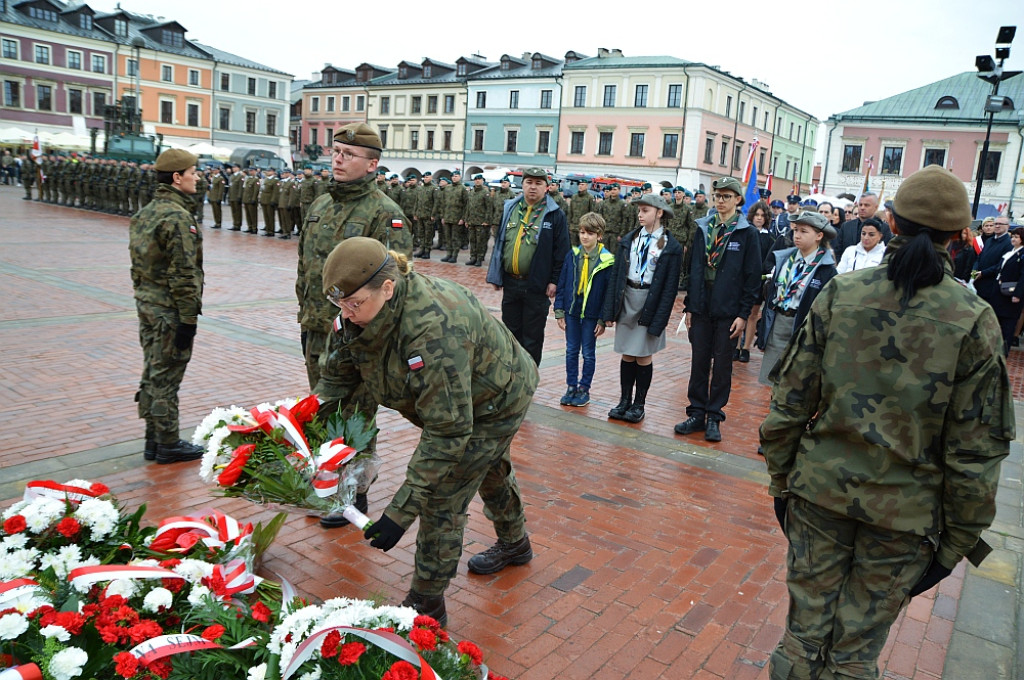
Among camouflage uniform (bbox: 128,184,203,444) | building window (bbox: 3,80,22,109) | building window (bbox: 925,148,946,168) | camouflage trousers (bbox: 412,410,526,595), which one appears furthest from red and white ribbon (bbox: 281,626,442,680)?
building window (bbox: 3,80,22,109)

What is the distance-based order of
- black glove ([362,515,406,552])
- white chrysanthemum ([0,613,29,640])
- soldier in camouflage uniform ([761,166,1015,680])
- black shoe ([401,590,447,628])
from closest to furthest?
1. soldier in camouflage uniform ([761,166,1015,680])
2. white chrysanthemum ([0,613,29,640])
3. black glove ([362,515,406,552])
4. black shoe ([401,590,447,628])

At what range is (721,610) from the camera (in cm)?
370

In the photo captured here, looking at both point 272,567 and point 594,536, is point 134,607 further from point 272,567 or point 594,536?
point 594,536

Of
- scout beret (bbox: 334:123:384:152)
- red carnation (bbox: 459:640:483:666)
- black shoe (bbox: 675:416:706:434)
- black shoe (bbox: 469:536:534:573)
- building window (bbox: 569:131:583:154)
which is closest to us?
red carnation (bbox: 459:640:483:666)

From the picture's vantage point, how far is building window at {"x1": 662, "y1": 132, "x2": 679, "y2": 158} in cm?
4928

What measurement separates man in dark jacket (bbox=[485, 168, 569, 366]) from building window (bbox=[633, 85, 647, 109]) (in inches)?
1822

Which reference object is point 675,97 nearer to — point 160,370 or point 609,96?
point 609,96

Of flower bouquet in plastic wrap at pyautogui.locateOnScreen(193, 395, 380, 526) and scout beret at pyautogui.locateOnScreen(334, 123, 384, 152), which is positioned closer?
flower bouquet in plastic wrap at pyautogui.locateOnScreen(193, 395, 380, 526)

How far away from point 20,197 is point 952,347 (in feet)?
116

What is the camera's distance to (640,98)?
5038 centimetres

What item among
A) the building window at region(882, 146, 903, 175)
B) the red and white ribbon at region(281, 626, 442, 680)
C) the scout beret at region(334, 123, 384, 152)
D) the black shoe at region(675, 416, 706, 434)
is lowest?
the black shoe at region(675, 416, 706, 434)

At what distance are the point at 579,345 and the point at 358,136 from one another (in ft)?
11.3

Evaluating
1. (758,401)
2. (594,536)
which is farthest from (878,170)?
(594,536)

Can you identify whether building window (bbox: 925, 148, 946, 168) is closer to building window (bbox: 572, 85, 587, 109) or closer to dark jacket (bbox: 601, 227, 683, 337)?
building window (bbox: 572, 85, 587, 109)
